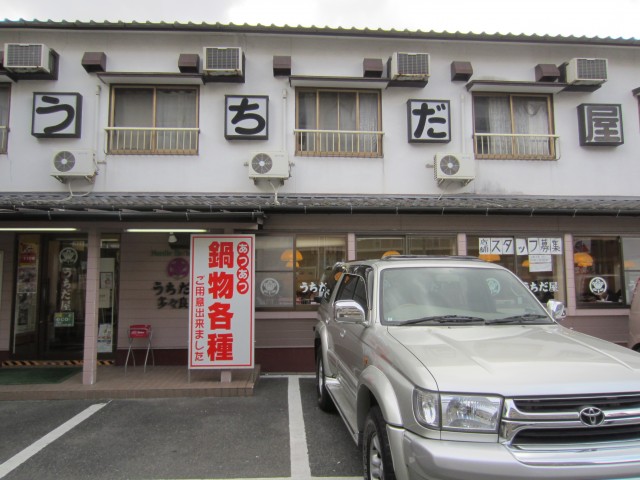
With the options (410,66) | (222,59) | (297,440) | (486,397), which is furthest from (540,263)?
(222,59)

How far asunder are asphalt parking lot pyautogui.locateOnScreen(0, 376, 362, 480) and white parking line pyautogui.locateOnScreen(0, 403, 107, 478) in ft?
0.03

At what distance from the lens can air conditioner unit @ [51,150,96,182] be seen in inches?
313


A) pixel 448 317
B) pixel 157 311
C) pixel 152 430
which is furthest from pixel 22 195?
pixel 448 317

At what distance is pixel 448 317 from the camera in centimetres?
358

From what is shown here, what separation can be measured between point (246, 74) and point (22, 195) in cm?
491

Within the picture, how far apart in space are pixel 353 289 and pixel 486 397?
2376 mm

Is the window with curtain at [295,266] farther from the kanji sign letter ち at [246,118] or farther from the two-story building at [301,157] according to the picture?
the kanji sign letter ち at [246,118]

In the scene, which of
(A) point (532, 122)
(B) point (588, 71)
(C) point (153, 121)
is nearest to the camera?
(C) point (153, 121)

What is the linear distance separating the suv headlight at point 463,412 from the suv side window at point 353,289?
1517mm

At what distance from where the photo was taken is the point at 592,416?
94.8 inches

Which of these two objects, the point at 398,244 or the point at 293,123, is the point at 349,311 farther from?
the point at 293,123

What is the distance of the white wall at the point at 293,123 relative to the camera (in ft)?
27.5

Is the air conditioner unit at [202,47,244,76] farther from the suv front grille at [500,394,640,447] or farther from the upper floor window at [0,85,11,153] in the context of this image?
the suv front grille at [500,394,640,447]

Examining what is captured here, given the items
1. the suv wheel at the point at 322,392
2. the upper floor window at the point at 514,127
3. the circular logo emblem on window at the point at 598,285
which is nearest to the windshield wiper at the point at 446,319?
the suv wheel at the point at 322,392
